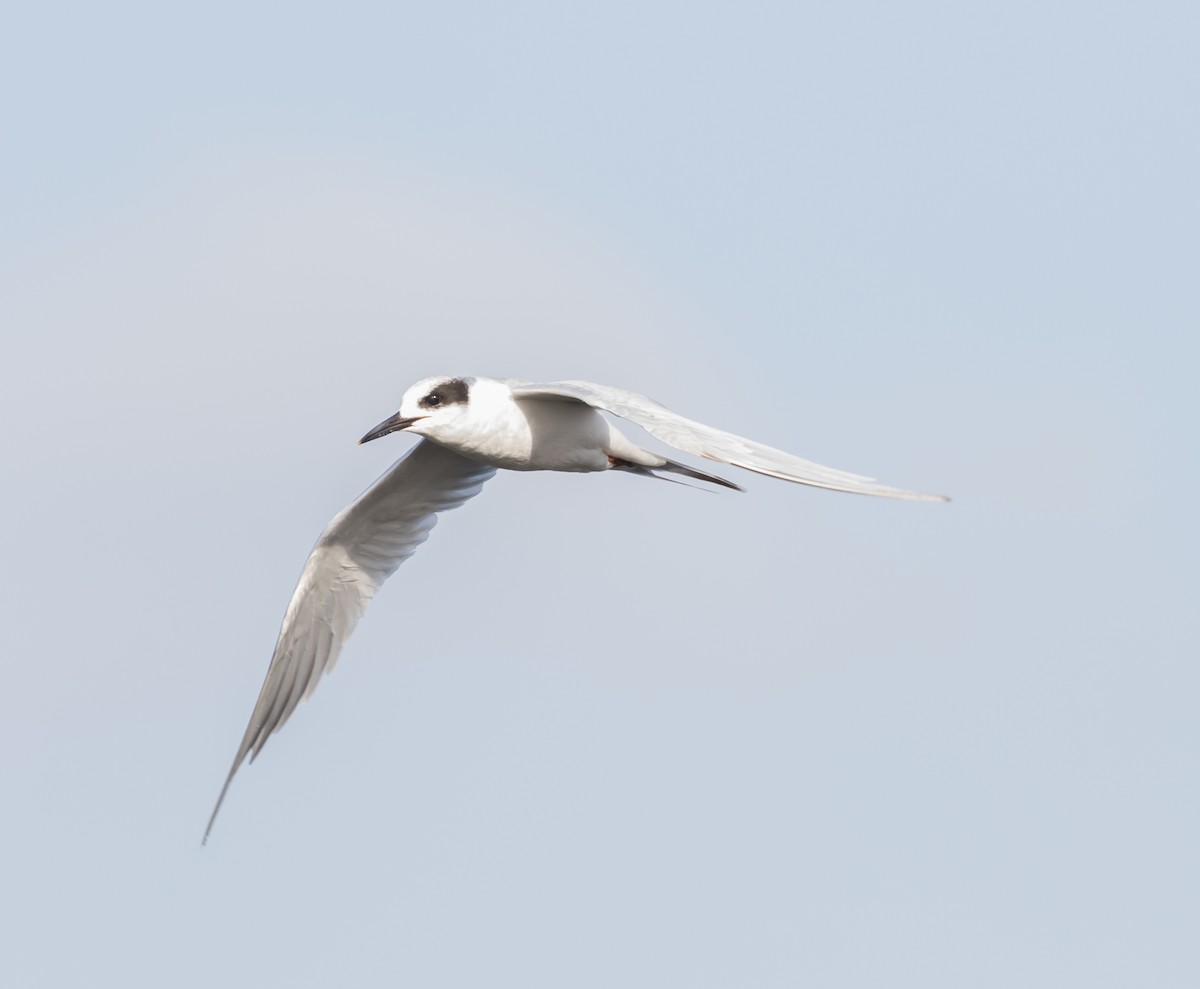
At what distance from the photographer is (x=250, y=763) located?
52.5 ft

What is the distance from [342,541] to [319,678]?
1.23 metres

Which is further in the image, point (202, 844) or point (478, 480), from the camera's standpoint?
point (478, 480)

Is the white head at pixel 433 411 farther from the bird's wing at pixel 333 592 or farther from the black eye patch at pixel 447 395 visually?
the bird's wing at pixel 333 592

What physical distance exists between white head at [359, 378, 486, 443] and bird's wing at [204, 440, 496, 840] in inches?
105

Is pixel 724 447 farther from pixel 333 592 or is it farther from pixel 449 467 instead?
pixel 333 592

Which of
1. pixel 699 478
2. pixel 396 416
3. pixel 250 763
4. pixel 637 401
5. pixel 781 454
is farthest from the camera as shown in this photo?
pixel 250 763

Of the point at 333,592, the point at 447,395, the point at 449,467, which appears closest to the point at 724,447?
the point at 447,395

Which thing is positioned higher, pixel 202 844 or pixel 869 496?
pixel 869 496

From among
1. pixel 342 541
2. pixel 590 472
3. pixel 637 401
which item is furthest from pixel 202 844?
pixel 637 401

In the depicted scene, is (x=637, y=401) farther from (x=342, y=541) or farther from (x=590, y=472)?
(x=342, y=541)

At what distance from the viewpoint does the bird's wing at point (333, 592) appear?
16047mm

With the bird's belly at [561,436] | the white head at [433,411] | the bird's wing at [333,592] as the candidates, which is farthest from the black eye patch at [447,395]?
the bird's wing at [333,592]

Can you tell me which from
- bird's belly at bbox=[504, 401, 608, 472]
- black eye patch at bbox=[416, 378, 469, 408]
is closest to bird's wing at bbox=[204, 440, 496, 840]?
bird's belly at bbox=[504, 401, 608, 472]

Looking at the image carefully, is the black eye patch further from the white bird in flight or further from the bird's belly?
the bird's belly
